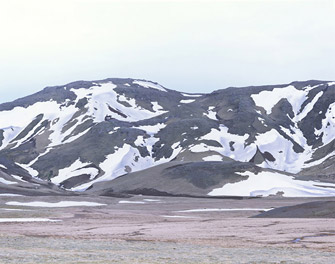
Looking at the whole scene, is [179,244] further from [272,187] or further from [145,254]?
[272,187]

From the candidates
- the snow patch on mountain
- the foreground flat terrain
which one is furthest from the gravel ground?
the snow patch on mountain

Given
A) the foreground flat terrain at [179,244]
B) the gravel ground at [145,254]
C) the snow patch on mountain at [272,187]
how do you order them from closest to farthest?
the gravel ground at [145,254] → the foreground flat terrain at [179,244] → the snow patch on mountain at [272,187]

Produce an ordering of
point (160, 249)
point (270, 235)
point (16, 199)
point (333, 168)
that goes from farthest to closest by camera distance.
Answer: point (333, 168) < point (16, 199) < point (270, 235) < point (160, 249)

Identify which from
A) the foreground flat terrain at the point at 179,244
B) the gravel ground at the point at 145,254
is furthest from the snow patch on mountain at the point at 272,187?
the gravel ground at the point at 145,254

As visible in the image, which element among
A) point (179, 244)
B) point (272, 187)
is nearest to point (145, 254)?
point (179, 244)

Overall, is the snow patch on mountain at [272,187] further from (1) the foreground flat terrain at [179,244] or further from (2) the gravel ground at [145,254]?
(2) the gravel ground at [145,254]

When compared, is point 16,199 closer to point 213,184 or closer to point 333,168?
point 213,184

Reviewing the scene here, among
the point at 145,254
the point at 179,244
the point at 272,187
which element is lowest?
the point at 179,244

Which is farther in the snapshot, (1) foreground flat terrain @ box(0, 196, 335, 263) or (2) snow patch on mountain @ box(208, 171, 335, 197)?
(2) snow patch on mountain @ box(208, 171, 335, 197)

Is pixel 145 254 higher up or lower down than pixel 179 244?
higher up

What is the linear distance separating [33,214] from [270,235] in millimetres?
40306

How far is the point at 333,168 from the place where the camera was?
195 m

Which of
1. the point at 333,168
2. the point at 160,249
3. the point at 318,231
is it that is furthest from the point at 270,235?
the point at 333,168

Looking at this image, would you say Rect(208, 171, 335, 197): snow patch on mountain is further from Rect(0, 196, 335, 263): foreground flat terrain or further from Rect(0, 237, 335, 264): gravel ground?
Rect(0, 237, 335, 264): gravel ground
